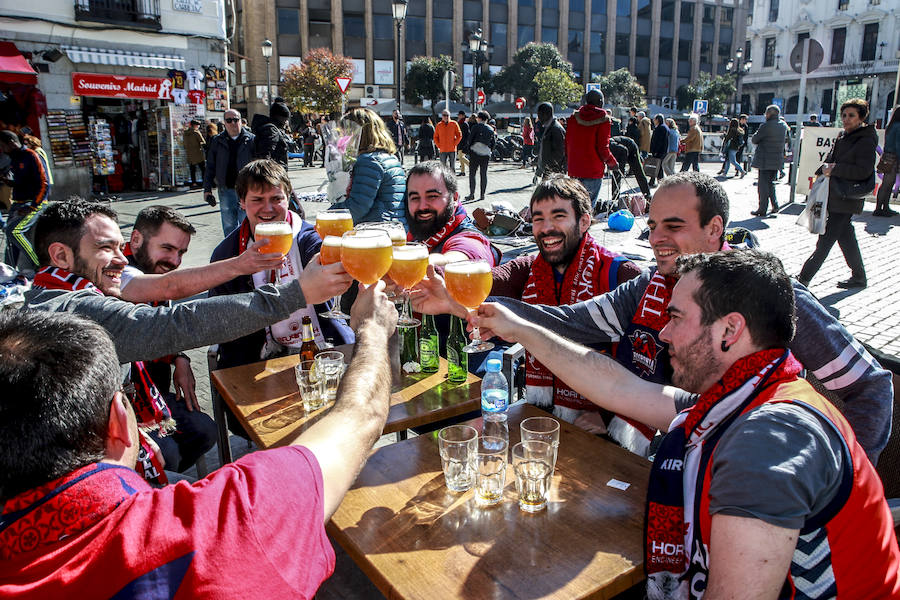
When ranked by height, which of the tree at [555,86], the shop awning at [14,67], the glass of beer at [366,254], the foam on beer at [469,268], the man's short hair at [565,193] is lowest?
the foam on beer at [469,268]

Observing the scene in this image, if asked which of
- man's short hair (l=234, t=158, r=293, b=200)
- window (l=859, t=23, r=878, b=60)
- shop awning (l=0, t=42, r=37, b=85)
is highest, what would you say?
window (l=859, t=23, r=878, b=60)

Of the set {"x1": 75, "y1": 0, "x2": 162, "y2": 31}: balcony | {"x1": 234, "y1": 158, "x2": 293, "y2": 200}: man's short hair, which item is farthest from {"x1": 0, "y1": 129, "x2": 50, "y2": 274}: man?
{"x1": 75, "y1": 0, "x2": 162, "y2": 31}: balcony

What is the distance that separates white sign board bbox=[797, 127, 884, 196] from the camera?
42.1 feet

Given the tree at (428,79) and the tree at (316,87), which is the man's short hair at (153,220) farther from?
the tree at (428,79)

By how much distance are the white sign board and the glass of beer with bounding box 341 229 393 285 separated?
13.1 m

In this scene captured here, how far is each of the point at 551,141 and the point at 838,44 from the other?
55170 mm

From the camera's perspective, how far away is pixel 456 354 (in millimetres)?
2902

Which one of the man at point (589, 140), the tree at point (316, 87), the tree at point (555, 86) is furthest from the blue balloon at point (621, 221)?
the tree at point (555, 86)

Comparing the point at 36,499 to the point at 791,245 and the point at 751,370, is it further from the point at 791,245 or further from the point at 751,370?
the point at 791,245

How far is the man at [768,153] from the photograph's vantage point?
37.7 ft

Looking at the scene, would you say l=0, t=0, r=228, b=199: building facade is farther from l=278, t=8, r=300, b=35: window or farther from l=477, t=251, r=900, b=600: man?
l=278, t=8, r=300, b=35: window

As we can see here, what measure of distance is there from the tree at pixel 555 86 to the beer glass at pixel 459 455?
41121 mm

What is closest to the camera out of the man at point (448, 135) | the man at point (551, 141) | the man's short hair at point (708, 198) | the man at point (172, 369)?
the man's short hair at point (708, 198)

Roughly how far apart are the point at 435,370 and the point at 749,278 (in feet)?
5.45
